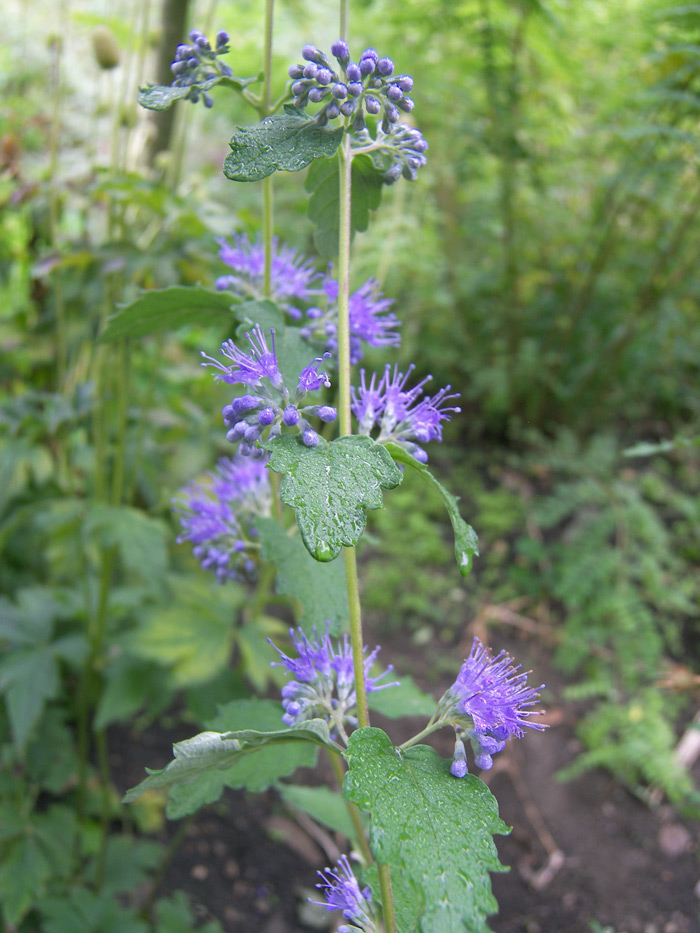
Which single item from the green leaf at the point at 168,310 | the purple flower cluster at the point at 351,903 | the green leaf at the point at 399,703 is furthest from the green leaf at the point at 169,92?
the purple flower cluster at the point at 351,903

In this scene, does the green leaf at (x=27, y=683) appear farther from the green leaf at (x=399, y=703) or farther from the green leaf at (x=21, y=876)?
the green leaf at (x=399, y=703)

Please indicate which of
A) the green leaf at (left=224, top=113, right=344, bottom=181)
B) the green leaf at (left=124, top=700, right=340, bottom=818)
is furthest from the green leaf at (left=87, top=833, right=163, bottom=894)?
the green leaf at (left=224, top=113, right=344, bottom=181)

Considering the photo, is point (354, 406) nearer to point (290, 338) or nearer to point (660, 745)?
point (290, 338)

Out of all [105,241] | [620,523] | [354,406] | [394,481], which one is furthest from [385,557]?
[394,481]

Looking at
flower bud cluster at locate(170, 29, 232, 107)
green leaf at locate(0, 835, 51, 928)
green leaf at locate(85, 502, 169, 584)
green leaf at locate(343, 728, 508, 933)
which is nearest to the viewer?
green leaf at locate(343, 728, 508, 933)

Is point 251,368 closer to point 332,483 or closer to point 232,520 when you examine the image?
point 332,483

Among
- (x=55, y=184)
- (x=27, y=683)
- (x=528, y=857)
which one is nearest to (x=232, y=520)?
(x=27, y=683)

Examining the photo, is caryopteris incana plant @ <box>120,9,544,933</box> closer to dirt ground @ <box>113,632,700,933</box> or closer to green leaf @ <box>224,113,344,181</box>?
green leaf @ <box>224,113,344,181</box>
